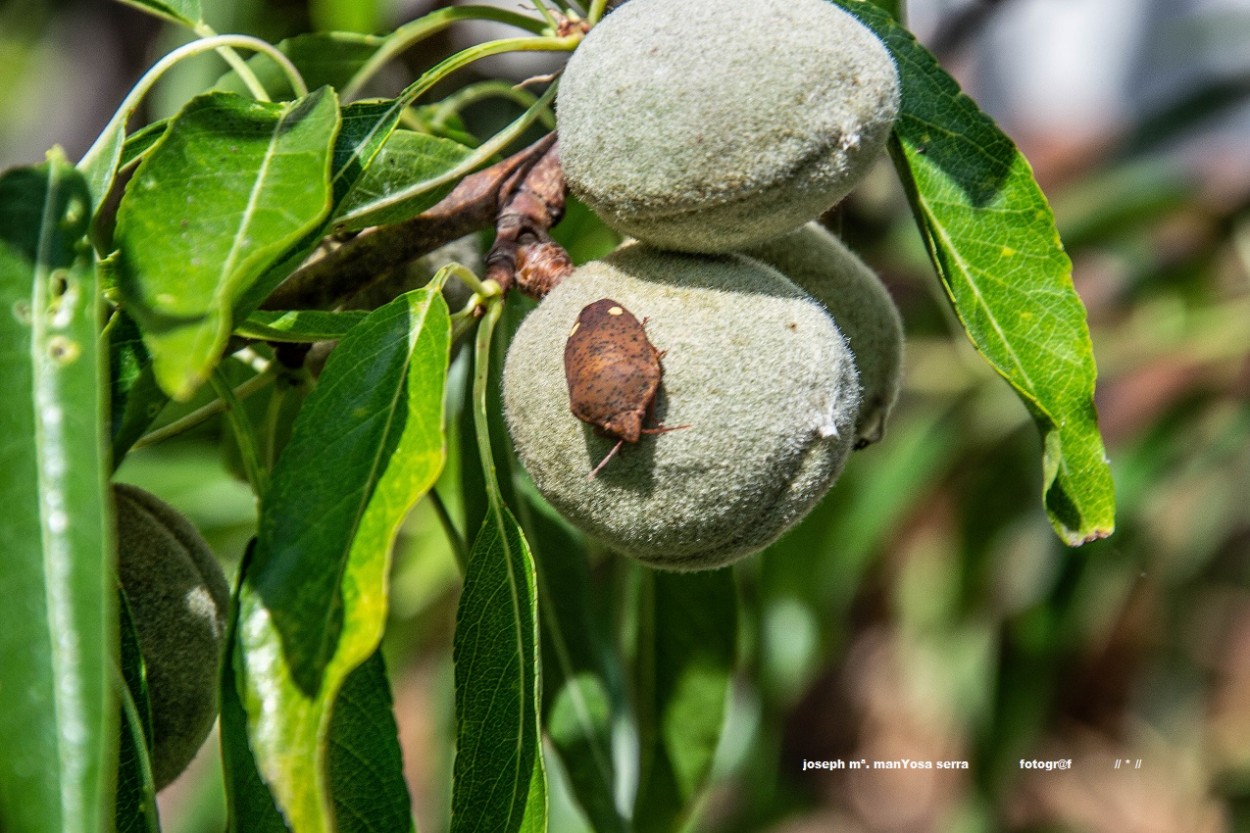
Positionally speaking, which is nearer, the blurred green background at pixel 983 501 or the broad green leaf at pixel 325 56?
the broad green leaf at pixel 325 56

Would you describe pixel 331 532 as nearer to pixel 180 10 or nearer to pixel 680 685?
pixel 180 10

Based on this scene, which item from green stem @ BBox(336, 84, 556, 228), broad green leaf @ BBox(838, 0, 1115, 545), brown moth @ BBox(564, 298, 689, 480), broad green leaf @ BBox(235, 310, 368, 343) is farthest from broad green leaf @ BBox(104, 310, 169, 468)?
broad green leaf @ BBox(838, 0, 1115, 545)

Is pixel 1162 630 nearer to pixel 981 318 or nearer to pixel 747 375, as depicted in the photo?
pixel 981 318

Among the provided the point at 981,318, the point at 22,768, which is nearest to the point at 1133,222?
the point at 981,318

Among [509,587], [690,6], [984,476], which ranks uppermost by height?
[690,6]

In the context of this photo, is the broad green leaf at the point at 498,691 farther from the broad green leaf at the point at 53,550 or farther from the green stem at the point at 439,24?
the green stem at the point at 439,24

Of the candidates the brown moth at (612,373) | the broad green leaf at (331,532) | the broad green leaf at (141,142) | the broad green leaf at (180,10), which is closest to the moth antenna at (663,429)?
the brown moth at (612,373)

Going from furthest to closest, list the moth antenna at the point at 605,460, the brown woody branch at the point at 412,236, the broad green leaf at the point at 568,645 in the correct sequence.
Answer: the broad green leaf at the point at 568,645 < the brown woody branch at the point at 412,236 < the moth antenna at the point at 605,460
